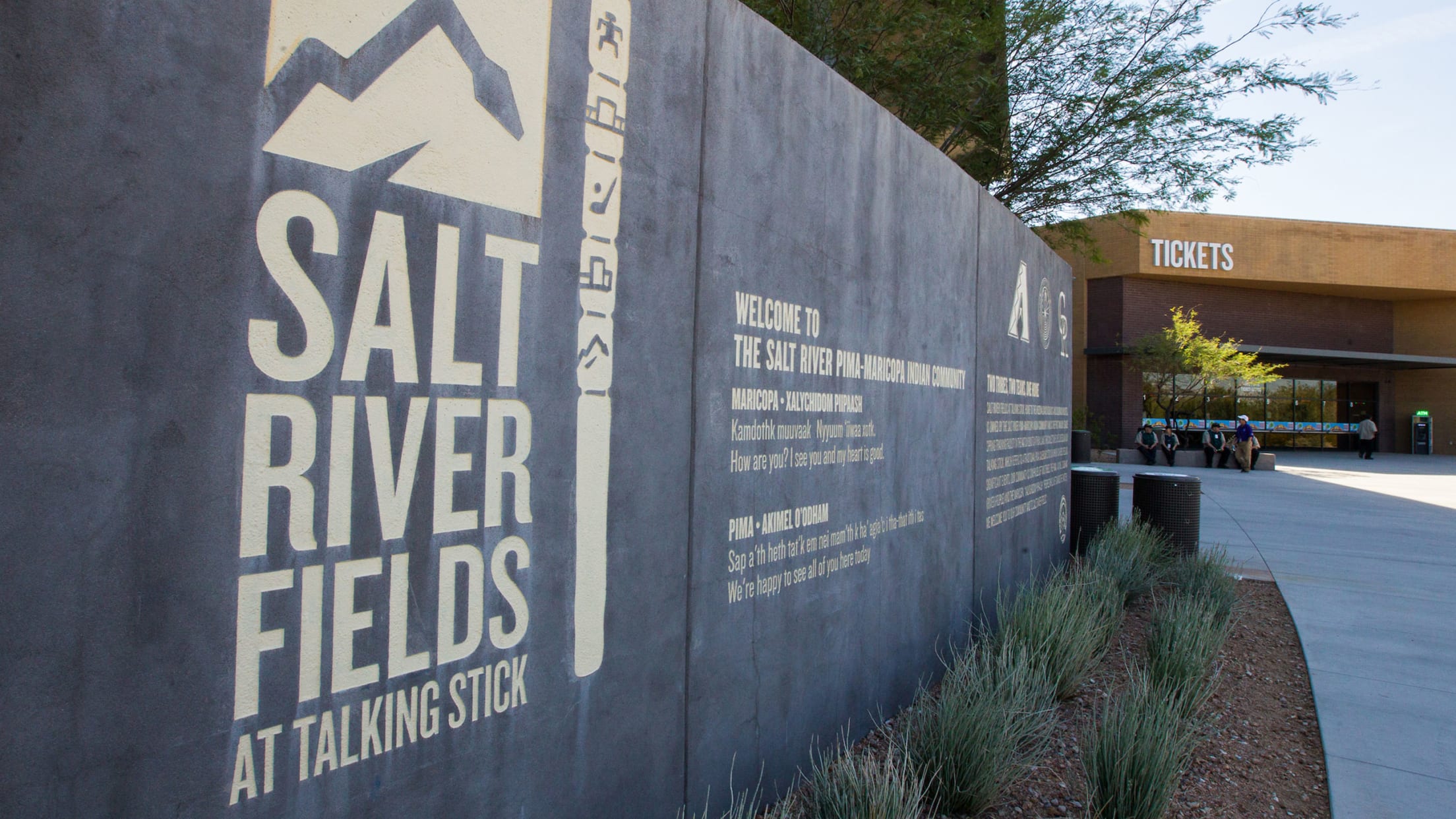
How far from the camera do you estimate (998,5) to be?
1037cm

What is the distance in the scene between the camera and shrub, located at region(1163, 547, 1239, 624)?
6.73m

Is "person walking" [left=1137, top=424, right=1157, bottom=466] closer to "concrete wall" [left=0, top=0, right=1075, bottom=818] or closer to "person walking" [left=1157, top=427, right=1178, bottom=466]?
"person walking" [left=1157, top=427, right=1178, bottom=466]

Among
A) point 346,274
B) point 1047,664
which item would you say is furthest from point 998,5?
point 346,274

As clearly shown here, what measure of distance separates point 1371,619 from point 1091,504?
3.20 metres

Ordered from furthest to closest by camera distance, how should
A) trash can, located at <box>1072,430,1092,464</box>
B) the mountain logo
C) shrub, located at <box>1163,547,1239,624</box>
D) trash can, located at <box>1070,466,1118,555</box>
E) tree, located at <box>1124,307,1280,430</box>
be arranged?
tree, located at <box>1124,307,1280,430</box>
trash can, located at <box>1072,430,1092,464</box>
trash can, located at <box>1070,466,1118,555</box>
shrub, located at <box>1163,547,1239,624</box>
the mountain logo

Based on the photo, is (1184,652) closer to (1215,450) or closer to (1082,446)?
(1082,446)

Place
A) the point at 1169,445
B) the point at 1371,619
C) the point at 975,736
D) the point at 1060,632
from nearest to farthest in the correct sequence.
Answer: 1. the point at 975,736
2. the point at 1060,632
3. the point at 1371,619
4. the point at 1169,445

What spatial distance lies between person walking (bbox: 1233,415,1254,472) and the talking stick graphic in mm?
27126

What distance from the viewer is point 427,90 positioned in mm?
2363

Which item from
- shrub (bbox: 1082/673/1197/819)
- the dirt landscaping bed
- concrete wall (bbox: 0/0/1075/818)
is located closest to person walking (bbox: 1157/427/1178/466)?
the dirt landscaping bed

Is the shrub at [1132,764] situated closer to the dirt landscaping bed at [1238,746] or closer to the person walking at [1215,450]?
the dirt landscaping bed at [1238,746]

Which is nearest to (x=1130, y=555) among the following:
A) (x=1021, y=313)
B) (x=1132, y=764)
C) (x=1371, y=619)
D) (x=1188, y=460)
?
(x=1371, y=619)

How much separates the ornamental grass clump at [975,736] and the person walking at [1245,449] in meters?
24.8

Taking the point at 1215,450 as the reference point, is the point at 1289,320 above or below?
above
